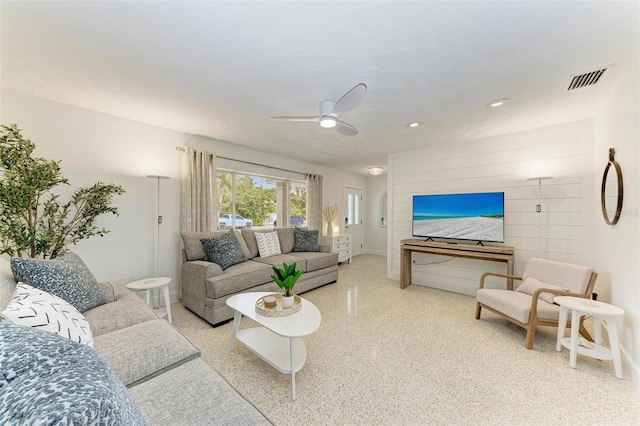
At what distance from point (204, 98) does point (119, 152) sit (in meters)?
1.49

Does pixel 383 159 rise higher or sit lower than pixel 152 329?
higher

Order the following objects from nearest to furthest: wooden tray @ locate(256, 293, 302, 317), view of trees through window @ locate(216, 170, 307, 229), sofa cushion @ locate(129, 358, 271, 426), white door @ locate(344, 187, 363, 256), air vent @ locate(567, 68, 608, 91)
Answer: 1. sofa cushion @ locate(129, 358, 271, 426)
2. wooden tray @ locate(256, 293, 302, 317)
3. air vent @ locate(567, 68, 608, 91)
4. view of trees through window @ locate(216, 170, 307, 229)
5. white door @ locate(344, 187, 363, 256)

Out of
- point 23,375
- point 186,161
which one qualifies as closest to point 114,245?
point 186,161

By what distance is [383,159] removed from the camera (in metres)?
5.20

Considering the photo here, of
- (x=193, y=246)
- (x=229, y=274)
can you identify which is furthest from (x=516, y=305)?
(x=193, y=246)

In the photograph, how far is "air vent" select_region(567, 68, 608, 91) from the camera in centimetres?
208

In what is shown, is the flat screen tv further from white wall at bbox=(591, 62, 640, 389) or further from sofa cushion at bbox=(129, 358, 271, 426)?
sofa cushion at bbox=(129, 358, 271, 426)

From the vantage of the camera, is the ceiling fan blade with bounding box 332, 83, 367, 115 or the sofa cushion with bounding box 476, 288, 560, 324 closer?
the ceiling fan blade with bounding box 332, 83, 367, 115

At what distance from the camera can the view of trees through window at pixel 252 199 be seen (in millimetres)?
4211

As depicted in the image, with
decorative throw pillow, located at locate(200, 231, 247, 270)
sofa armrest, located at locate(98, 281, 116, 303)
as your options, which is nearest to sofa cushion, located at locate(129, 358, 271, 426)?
sofa armrest, located at locate(98, 281, 116, 303)

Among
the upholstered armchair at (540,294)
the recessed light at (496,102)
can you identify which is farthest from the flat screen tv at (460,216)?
the recessed light at (496,102)

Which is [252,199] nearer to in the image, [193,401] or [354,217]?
[354,217]

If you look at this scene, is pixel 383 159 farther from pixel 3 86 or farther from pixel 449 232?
pixel 3 86

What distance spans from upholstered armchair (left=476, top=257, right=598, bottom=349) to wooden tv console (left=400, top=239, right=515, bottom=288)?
300 mm
